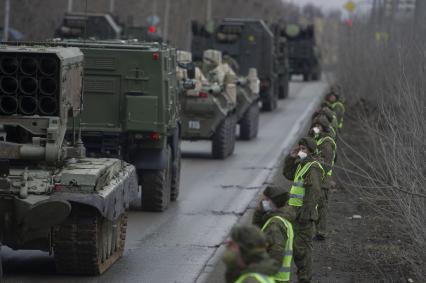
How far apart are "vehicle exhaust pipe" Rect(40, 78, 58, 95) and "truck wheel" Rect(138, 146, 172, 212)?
213 inches

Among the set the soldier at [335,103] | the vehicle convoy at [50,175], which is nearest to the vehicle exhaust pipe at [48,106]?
the vehicle convoy at [50,175]

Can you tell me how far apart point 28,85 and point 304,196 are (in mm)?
3197

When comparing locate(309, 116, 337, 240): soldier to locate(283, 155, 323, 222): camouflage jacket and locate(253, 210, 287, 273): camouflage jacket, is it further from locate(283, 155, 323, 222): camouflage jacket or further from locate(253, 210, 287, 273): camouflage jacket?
locate(253, 210, 287, 273): camouflage jacket

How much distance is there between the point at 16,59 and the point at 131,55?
4951 millimetres

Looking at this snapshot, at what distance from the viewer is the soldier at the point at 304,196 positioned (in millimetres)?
13031

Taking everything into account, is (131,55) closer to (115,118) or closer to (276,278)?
(115,118)

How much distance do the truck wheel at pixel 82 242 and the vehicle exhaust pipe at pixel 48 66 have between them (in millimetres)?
1536

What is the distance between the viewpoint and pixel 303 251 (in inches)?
515

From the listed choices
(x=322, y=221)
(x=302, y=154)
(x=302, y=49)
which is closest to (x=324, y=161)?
(x=322, y=221)

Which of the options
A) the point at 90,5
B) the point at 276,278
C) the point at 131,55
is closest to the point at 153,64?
the point at 131,55

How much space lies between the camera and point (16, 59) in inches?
537

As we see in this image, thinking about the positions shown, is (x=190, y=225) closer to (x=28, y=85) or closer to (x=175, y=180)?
(x=175, y=180)

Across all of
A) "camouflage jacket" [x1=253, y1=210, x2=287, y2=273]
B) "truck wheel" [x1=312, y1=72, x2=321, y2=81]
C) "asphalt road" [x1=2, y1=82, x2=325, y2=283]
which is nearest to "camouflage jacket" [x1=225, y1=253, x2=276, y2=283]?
"camouflage jacket" [x1=253, y1=210, x2=287, y2=273]

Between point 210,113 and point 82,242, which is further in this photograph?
point 210,113
